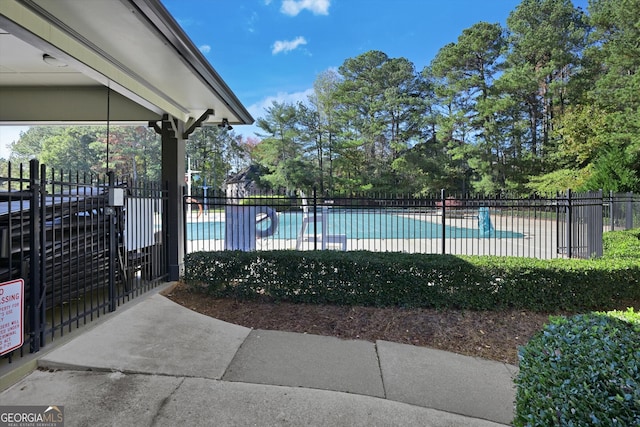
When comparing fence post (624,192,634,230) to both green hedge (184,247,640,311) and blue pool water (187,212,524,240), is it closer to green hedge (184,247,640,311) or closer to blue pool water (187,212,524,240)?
blue pool water (187,212,524,240)

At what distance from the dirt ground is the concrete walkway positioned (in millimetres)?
233

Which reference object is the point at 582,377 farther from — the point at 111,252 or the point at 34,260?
the point at 111,252

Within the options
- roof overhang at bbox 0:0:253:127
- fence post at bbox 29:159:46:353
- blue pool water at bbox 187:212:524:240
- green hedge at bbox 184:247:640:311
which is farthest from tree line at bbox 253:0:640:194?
fence post at bbox 29:159:46:353

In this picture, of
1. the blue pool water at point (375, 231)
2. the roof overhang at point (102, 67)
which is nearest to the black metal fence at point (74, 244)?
the roof overhang at point (102, 67)

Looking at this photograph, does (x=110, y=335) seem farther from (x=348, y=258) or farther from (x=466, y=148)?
(x=466, y=148)

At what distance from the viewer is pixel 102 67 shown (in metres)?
4.32

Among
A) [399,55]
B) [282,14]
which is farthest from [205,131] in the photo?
[399,55]

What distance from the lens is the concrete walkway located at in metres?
2.57

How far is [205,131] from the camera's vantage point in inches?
1735

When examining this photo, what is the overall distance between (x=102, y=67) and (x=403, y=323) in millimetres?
4659

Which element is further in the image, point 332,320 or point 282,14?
point 282,14

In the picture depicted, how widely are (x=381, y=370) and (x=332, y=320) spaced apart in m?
1.34

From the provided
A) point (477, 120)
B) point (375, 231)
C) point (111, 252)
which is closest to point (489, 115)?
point (477, 120)

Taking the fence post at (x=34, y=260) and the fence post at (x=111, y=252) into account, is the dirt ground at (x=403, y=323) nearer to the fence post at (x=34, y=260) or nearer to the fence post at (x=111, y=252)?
the fence post at (x=111, y=252)
